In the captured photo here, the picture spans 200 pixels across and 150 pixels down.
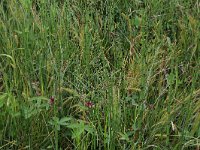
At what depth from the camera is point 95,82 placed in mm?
1771

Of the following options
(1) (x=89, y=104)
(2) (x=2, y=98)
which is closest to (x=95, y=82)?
(1) (x=89, y=104)

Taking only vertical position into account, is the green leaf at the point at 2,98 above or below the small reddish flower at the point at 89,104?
above

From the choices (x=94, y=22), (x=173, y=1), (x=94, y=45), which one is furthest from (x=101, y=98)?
(x=173, y=1)

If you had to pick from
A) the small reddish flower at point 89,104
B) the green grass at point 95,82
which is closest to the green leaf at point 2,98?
the green grass at point 95,82

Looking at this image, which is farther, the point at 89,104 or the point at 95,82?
the point at 95,82

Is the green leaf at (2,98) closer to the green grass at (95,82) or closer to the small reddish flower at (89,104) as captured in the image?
the green grass at (95,82)

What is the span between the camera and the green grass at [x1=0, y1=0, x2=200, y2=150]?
1.59 meters

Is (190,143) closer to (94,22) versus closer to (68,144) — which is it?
(68,144)

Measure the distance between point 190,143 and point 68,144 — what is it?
467mm

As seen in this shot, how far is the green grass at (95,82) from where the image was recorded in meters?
1.59

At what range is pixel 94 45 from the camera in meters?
2.08

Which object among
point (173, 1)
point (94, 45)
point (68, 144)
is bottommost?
point (68, 144)

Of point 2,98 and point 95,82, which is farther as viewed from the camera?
point 95,82

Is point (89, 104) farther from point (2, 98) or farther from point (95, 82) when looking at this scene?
point (2, 98)
